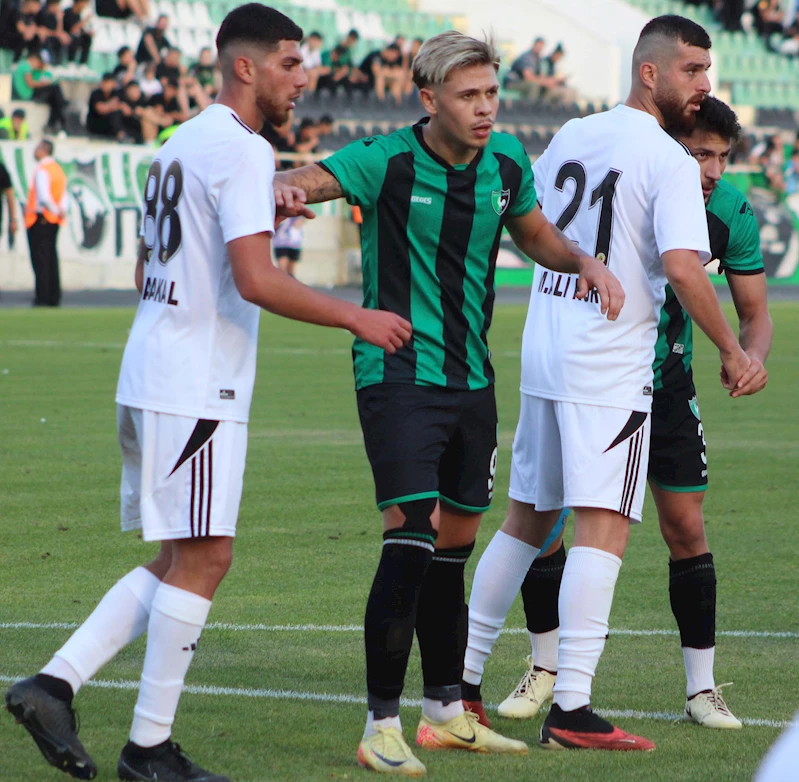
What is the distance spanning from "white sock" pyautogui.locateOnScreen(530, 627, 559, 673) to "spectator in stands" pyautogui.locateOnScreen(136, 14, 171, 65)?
84.7 ft

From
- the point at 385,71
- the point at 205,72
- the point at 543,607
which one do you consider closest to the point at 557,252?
the point at 543,607

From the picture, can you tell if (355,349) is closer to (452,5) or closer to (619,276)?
(619,276)

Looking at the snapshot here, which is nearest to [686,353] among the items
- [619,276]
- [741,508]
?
[619,276]

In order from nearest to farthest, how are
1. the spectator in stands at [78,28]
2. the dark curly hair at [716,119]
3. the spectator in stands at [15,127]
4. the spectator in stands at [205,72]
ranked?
the dark curly hair at [716,119] → the spectator in stands at [15,127] → the spectator in stands at [78,28] → the spectator in stands at [205,72]

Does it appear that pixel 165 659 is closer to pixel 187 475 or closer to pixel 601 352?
pixel 187 475

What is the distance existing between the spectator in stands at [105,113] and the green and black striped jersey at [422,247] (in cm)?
2358

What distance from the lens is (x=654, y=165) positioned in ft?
14.7

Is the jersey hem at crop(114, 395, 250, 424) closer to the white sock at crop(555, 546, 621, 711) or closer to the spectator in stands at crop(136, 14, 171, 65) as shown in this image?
the white sock at crop(555, 546, 621, 711)

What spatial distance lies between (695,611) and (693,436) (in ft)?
1.81

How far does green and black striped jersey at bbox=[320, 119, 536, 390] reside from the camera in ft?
13.8

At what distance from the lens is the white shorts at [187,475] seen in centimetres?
382

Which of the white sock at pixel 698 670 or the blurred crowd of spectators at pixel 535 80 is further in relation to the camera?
the blurred crowd of spectators at pixel 535 80

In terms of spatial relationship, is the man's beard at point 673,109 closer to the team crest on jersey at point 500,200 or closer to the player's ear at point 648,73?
the player's ear at point 648,73

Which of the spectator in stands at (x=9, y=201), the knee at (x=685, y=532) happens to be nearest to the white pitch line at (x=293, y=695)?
the knee at (x=685, y=532)
